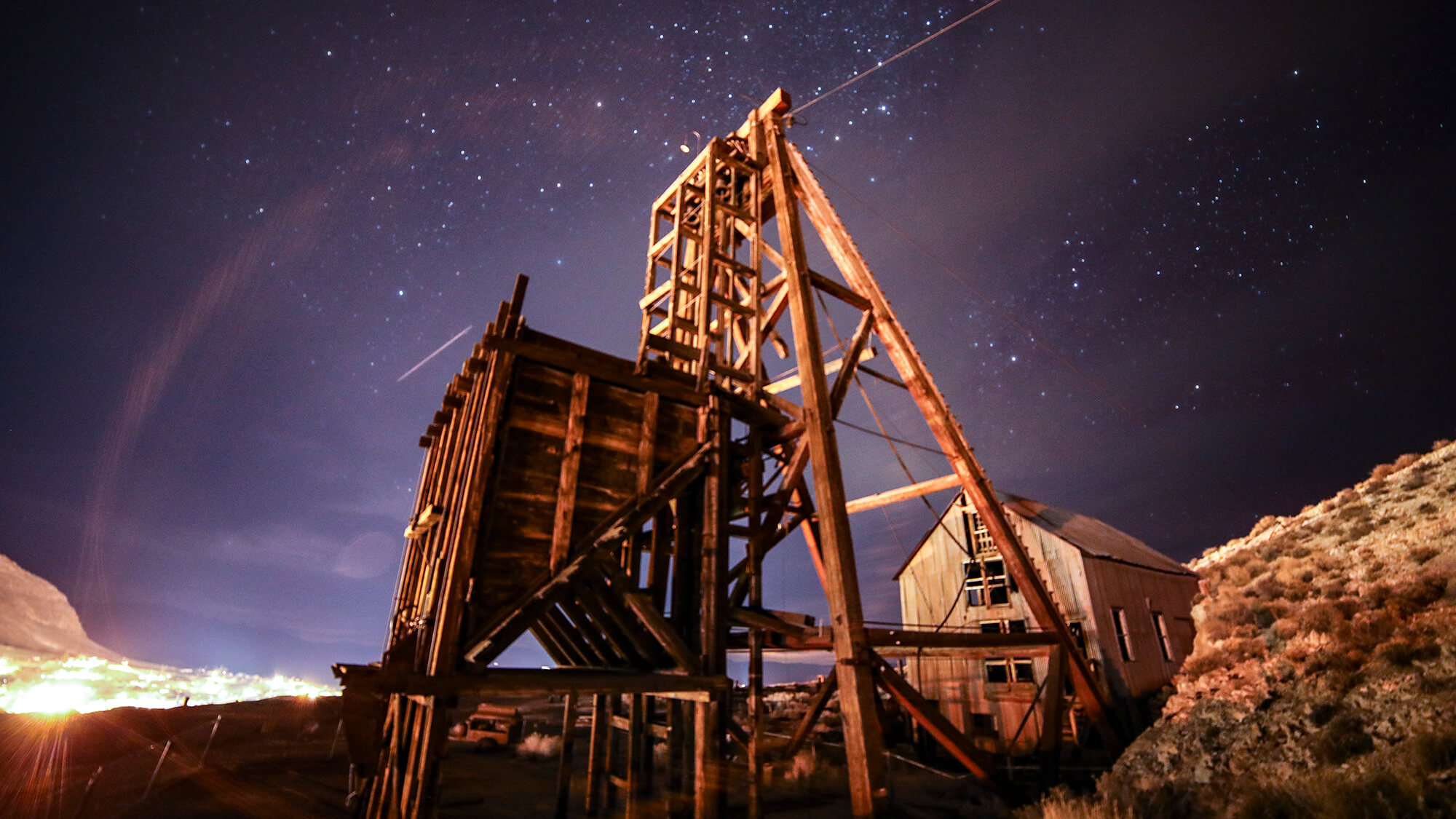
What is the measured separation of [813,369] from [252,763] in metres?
17.9

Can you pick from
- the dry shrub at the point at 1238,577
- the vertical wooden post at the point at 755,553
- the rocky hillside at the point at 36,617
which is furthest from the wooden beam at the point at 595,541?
the rocky hillside at the point at 36,617

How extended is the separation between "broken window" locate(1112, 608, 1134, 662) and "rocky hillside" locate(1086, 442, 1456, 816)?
5.33 feet

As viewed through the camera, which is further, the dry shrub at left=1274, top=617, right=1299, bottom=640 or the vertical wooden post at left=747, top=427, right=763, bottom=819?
the dry shrub at left=1274, top=617, right=1299, bottom=640

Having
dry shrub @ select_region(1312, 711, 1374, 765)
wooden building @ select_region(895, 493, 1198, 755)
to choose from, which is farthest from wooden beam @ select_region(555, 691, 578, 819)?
dry shrub @ select_region(1312, 711, 1374, 765)

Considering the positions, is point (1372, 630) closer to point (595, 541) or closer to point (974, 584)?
point (974, 584)

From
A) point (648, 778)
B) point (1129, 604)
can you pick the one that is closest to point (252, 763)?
point (648, 778)

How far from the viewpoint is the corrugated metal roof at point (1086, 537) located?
1859cm

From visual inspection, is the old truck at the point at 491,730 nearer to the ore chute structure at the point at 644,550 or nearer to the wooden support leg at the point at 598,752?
the ore chute structure at the point at 644,550

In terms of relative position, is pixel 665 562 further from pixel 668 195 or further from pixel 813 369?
pixel 668 195

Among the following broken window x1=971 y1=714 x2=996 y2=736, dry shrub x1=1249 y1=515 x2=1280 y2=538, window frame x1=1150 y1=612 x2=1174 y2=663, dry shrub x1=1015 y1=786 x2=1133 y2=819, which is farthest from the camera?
dry shrub x1=1249 y1=515 x2=1280 y2=538

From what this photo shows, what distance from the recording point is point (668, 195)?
46.0 ft

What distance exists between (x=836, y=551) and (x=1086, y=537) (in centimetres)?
1454

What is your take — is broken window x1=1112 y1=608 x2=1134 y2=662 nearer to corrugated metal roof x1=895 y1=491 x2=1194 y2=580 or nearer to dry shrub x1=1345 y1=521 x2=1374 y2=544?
corrugated metal roof x1=895 y1=491 x2=1194 y2=580

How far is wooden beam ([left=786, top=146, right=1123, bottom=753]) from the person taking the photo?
38.2 feet
